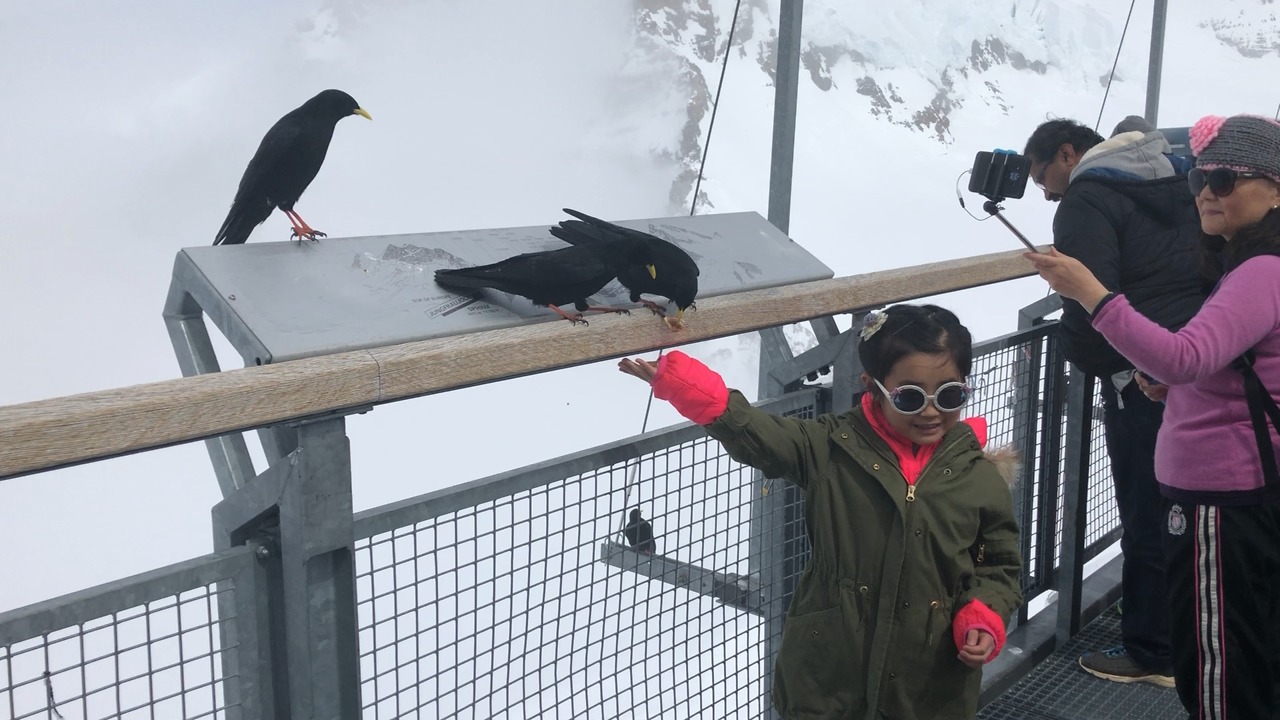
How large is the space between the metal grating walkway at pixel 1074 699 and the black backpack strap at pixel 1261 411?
0.76 m

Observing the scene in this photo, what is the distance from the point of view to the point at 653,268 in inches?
50.6

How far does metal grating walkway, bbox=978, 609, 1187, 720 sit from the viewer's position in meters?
1.94

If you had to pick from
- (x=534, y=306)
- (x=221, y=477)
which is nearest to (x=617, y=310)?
(x=534, y=306)

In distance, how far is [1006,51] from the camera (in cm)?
4159

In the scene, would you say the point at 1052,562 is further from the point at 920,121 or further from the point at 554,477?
the point at 920,121

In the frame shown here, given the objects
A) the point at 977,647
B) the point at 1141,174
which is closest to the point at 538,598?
the point at 977,647

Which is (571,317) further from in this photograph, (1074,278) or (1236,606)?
(1236,606)

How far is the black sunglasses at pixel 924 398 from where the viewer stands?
120cm

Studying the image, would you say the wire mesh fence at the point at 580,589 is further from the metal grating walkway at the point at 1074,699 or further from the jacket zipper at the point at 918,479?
the metal grating walkway at the point at 1074,699

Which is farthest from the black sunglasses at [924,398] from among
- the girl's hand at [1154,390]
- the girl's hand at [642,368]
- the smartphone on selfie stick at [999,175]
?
the smartphone on selfie stick at [999,175]

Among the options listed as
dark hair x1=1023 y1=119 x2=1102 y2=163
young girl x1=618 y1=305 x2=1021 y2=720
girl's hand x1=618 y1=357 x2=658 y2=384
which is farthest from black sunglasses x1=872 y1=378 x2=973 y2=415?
dark hair x1=1023 y1=119 x2=1102 y2=163

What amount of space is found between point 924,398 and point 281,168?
108 cm

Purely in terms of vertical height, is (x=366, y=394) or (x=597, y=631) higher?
(x=366, y=394)

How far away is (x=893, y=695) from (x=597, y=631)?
35 cm
